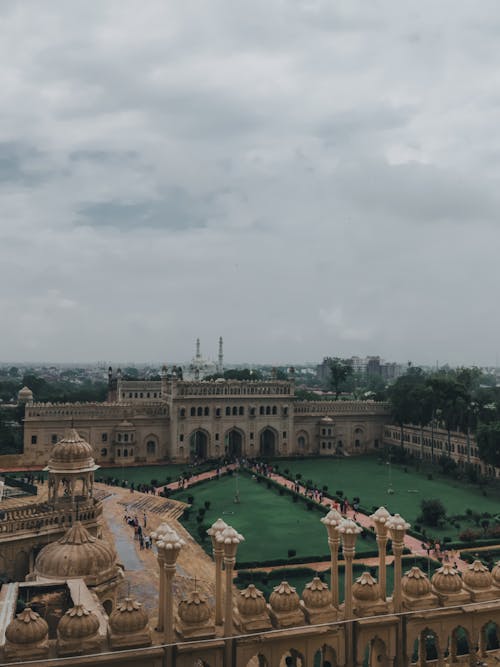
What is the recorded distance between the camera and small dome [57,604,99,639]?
8.89m

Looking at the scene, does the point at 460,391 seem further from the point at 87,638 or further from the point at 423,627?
the point at 87,638

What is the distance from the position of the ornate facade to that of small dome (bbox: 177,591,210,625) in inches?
1867

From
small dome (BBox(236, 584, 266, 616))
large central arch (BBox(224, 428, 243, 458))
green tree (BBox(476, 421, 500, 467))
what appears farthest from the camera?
large central arch (BBox(224, 428, 243, 458))

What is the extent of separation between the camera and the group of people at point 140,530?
2975 centimetres

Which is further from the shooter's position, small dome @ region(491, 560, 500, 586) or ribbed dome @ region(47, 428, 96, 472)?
ribbed dome @ region(47, 428, 96, 472)

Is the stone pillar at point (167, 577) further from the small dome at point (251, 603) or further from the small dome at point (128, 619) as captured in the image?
the small dome at point (251, 603)

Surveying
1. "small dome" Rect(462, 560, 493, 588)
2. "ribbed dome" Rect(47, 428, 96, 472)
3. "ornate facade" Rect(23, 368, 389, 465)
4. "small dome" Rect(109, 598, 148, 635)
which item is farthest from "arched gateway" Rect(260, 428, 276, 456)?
"small dome" Rect(109, 598, 148, 635)

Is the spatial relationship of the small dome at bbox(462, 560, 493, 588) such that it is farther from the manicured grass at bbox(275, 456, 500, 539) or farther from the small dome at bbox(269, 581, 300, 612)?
the manicured grass at bbox(275, 456, 500, 539)

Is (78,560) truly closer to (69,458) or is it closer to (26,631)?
(26,631)

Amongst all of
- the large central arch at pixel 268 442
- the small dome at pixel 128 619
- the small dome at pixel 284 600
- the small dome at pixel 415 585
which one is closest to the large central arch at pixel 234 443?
the large central arch at pixel 268 442

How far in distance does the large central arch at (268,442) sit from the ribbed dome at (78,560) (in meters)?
45.3

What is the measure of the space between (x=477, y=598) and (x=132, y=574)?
17.8 m

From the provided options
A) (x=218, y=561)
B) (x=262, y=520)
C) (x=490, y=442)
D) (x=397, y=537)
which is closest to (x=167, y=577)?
(x=218, y=561)

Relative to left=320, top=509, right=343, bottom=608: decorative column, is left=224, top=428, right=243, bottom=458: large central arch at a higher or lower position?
lower
